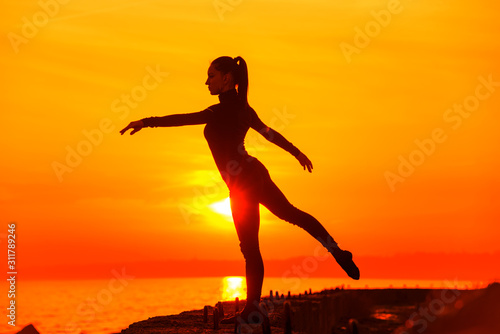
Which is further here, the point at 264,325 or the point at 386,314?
the point at 386,314

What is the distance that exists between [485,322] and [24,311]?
130 metres

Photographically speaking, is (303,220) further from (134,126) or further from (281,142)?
(134,126)

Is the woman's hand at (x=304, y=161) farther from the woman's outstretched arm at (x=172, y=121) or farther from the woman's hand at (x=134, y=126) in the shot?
the woman's hand at (x=134, y=126)

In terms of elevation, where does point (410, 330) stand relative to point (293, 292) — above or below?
below

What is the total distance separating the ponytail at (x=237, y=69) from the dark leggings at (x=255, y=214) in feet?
4.23

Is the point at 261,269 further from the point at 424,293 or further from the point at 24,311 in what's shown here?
the point at 24,311

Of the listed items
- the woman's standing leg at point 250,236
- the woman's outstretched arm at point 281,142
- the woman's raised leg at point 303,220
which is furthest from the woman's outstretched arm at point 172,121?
the woman's raised leg at point 303,220

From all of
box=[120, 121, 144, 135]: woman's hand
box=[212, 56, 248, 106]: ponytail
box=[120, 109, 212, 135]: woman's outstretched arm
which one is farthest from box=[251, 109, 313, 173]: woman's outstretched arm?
box=[120, 121, 144, 135]: woman's hand

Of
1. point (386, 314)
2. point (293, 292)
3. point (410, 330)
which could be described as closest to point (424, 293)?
point (386, 314)

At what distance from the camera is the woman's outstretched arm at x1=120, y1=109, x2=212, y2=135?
1708 centimetres

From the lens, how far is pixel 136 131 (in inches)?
672

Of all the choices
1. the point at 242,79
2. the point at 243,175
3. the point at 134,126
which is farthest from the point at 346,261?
the point at 134,126

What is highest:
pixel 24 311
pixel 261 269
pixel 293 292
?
pixel 24 311

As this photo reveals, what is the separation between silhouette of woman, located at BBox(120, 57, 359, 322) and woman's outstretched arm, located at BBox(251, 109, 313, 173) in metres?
0.19
